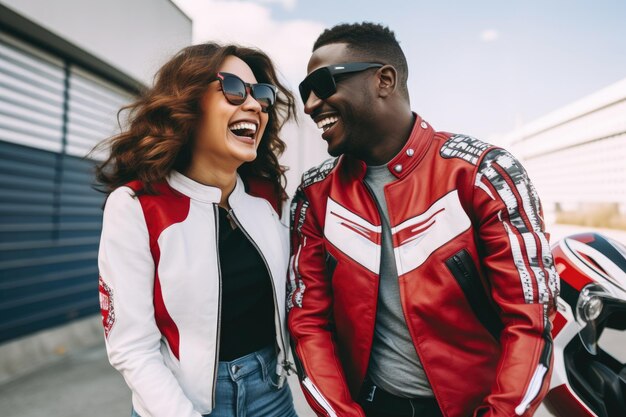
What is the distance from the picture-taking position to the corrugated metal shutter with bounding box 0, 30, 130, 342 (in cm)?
406

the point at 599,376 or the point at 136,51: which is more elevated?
the point at 136,51

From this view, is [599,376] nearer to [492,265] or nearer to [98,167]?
[492,265]

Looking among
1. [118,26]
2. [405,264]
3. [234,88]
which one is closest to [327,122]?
[234,88]

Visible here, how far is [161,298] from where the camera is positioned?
1.40 metres

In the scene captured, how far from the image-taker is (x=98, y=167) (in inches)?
67.5

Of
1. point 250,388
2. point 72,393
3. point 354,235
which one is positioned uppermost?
point 354,235

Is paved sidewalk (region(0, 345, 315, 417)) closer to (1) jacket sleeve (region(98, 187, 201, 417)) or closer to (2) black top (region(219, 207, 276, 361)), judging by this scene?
(2) black top (region(219, 207, 276, 361))

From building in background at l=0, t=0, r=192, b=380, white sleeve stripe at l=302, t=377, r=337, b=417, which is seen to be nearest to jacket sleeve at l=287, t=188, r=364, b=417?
white sleeve stripe at l=302, t=377, r=337, b=417

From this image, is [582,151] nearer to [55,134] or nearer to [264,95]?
[55,134]

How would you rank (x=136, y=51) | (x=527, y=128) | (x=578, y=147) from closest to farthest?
(x=136, y=51) → (x=578, y=147) → (x=527, y=128)

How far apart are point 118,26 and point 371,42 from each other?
4684mm

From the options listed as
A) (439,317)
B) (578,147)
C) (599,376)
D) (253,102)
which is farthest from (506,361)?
(578,147)

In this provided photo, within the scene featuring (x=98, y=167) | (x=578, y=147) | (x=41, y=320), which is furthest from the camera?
(x=578, y=147)

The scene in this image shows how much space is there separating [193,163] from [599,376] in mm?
1899
